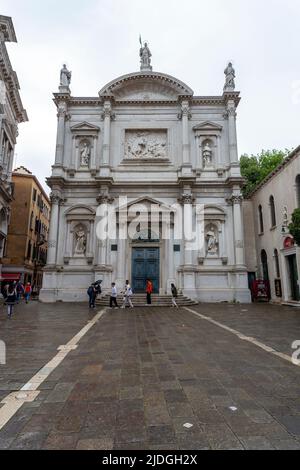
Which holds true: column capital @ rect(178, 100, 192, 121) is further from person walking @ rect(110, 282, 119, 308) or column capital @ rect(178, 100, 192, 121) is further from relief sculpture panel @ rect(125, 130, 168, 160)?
person walking @ rect(110, 282, 119, 308)

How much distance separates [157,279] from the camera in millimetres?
22609

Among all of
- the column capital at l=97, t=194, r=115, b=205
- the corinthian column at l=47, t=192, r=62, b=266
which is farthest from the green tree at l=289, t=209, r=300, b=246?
the corinthian column at l=47, t=192, r=62, b=266

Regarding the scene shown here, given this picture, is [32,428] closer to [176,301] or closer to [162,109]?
[176,301]

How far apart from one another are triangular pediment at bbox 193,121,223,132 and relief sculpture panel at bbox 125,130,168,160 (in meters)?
2.72

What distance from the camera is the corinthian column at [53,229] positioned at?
21.6 meters

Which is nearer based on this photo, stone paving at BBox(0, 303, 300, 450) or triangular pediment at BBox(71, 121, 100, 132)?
stone paving at BBox(0, 303, 300, 450)

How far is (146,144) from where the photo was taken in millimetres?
24641

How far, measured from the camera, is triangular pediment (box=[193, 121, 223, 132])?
80.0 feet

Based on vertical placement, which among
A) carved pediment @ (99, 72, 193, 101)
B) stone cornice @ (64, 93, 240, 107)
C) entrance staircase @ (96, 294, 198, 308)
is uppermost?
carved pediment @ (99, 72, 193, 101)

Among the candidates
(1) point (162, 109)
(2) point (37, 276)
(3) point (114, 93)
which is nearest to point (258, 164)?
(1) point (162, 109)

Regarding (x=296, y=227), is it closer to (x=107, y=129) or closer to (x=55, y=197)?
(x=55, y=197)

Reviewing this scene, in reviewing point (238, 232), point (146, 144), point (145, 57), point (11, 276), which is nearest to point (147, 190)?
point (146, 144)

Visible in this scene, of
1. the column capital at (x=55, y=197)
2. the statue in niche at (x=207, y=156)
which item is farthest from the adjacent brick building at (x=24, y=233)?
the statue in niche at (x=207, y=156)
